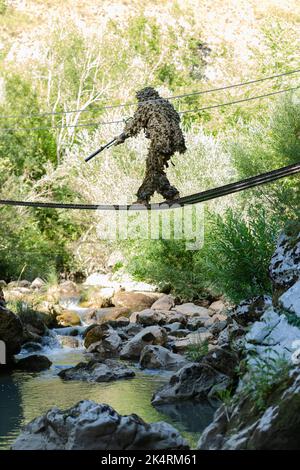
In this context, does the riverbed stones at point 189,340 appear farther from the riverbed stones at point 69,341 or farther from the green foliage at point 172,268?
the green foliage at point 172,268

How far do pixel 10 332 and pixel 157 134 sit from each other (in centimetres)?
442

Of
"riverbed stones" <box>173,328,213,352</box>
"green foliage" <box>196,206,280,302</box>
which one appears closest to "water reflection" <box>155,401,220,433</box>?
"green foliage" <box>196,206,280,302</box>

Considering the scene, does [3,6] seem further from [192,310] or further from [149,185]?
[149,185]

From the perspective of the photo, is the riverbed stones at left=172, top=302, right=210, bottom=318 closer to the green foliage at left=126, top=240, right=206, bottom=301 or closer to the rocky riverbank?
the rocky riverbank

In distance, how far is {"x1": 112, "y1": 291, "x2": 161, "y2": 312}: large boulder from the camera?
58.7 ft

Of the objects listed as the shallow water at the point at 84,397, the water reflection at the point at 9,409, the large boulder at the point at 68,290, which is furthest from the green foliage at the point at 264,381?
the large boulder at the point at 68,290

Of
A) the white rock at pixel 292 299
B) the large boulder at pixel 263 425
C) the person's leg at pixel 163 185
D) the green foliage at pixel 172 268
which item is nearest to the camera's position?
the large boulder at pixel 263 425

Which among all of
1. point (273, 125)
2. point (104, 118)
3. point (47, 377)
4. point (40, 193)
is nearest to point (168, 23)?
point (104, 118)

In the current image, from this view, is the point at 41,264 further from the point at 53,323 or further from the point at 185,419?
the point at 185,419

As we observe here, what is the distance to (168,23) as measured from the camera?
140 ft

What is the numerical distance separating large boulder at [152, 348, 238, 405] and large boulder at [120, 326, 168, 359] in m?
2.70

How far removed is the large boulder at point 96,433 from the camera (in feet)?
20.3

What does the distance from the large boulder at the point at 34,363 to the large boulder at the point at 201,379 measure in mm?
2833

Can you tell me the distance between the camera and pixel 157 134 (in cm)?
934
